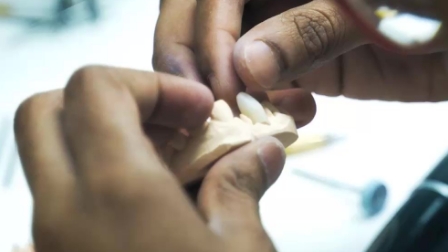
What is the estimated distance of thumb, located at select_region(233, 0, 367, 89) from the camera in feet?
1.68

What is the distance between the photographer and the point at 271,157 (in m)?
0.41

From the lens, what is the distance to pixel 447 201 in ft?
1.82

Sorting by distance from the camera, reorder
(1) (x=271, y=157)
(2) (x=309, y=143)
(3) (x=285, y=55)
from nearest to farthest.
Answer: (1) (x=271, y=157) < (3) (x=285, y=55) < (2) (x=309, y=143)

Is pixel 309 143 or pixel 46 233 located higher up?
pixel 46 233

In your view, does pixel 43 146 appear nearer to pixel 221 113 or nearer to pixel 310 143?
pixel 221 113

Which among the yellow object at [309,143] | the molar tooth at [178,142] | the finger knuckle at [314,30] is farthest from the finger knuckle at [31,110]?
the yellow object at [309,143]

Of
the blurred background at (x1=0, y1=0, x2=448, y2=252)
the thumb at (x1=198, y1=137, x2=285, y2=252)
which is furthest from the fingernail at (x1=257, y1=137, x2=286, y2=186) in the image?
the blurred background at (x1=0, y1=0, x2=448, y2=252)

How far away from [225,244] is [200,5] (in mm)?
352

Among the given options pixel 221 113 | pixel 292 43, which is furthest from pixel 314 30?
pixel 221 113

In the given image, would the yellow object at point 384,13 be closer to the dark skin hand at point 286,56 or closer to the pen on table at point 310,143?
the dark skin hand at point 286,56

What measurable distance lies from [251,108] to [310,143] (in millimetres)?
290

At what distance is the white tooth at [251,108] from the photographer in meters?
0.48

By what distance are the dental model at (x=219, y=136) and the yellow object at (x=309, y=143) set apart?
0.26 m

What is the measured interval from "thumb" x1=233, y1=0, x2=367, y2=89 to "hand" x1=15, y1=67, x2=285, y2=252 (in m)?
0.11
